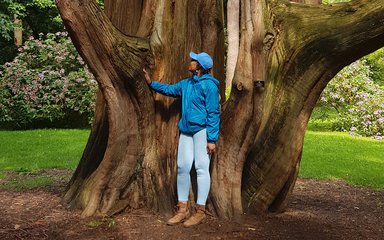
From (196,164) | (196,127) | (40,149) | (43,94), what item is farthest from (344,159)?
(43,94)

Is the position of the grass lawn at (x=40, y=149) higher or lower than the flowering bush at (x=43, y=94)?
lower

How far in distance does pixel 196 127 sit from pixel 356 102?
46.8 ft

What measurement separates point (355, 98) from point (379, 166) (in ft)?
25.0

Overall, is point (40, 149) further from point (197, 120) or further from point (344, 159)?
point (197, 120)

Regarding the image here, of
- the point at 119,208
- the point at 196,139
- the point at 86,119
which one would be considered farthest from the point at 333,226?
the point at 86,119

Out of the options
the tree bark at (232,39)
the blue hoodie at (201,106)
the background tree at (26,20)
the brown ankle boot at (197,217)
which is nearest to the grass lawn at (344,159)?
the brown ankle boot at (197,217)

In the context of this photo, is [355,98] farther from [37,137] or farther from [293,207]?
[293,207]

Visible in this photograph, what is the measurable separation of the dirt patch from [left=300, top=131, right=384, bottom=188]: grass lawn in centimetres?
262

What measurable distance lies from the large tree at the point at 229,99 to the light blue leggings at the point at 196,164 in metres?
0.27

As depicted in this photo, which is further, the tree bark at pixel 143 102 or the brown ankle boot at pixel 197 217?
the tree bark at pixel 143 102

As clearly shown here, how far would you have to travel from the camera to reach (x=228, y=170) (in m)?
6.11

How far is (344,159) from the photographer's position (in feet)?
39.4

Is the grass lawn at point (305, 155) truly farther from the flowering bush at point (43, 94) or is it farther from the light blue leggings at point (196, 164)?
the light blue leggings at point (196, 164)

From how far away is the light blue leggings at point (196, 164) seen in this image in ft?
18.8
